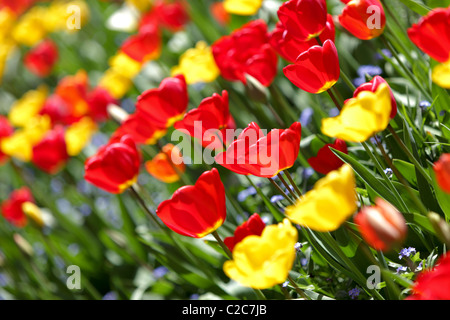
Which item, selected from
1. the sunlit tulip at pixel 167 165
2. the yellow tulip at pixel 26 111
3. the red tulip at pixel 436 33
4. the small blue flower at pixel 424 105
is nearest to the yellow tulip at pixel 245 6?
the sunlit tulip at pixel 167 165

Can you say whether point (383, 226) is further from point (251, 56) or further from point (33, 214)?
point (33, 214)

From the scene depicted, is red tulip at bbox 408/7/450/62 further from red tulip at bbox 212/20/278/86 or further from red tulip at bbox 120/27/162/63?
red tulip at bbox 120/27/162/63

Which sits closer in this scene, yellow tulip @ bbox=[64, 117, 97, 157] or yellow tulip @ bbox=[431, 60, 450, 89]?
yellow tulip @ bbox=[431, 60, 450, 89]

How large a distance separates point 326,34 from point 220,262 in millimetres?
729

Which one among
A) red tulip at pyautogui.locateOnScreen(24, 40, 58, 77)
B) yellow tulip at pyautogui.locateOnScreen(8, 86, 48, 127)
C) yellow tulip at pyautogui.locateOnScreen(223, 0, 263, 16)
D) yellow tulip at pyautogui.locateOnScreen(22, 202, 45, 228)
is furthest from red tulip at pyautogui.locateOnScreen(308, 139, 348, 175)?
red tulip at pyautogui.locateOnScreen(24, 40, 58, 77)

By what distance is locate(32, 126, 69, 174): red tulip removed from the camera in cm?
191

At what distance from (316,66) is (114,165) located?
0.54m

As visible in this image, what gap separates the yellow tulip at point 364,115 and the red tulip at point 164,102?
0.58 meters

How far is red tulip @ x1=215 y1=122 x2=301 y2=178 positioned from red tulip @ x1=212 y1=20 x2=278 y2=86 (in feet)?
1.43

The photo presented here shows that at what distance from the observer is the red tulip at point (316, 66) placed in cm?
106

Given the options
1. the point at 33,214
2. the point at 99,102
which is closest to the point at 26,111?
the point at 99,102

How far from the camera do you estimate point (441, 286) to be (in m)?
0.71

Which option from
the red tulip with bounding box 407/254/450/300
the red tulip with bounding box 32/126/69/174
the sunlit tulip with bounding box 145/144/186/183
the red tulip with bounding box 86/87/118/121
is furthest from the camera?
the red tulip with bounding box 86/87/118/121

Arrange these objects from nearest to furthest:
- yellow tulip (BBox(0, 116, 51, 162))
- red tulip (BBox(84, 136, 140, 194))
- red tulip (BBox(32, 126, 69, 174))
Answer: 1. red tulip (BBox(84, 136, 140, 194))
2. red tulip (BBox(32, 126, 69, 174))
3. yellow tulip (BBox(0, 116, 51, 162))
